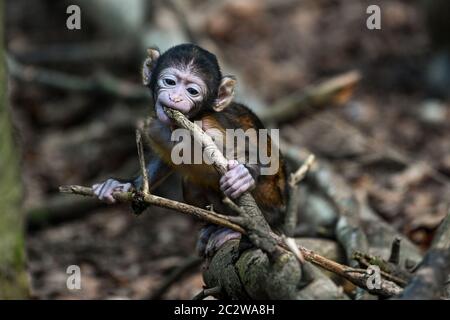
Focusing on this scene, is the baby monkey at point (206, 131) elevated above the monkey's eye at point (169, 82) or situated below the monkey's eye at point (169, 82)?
below

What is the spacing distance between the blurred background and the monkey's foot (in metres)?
1.42

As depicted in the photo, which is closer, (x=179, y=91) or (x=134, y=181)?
(x=179, y=91)

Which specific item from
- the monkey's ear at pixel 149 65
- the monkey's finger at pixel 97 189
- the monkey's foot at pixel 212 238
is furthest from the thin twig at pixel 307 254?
the monkey's ear at pixel 149 65

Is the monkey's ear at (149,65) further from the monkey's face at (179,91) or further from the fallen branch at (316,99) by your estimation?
the fallen branch at (316,99)

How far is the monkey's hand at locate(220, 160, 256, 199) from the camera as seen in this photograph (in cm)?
435

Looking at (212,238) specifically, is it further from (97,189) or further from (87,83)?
(87,83)

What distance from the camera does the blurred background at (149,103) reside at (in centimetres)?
841

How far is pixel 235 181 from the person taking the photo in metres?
4.40

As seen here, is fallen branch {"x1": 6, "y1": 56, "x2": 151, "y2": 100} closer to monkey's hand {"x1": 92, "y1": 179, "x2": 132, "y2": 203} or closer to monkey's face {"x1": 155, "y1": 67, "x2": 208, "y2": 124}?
monkey's face {"x1": 155, "y1": 67, "x2": 208, "y2": 124}

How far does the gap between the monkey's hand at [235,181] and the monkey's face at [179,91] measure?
75 cm

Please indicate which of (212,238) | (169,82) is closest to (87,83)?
(169,82)

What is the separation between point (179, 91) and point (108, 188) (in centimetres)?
79

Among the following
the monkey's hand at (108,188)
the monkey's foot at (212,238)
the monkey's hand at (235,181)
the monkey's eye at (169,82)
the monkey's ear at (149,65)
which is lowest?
the monkey's foot at (212,238)
